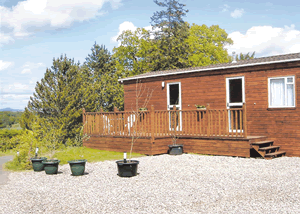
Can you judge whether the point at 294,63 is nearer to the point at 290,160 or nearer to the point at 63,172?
the point at 290,160

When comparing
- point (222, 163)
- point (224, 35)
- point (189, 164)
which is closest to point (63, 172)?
point (189, 164)

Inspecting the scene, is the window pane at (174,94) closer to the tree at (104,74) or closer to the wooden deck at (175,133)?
the wooden deck at (175,133)

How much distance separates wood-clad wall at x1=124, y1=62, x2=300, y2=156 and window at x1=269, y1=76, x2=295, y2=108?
132mm

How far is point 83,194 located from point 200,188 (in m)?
2.16

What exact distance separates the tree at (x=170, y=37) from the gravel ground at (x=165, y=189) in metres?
21.4

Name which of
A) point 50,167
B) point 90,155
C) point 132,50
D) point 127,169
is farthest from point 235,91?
point 132,50

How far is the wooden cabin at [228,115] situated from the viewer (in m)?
10.1

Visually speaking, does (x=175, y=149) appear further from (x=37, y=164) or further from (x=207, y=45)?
(x=207, y=45)

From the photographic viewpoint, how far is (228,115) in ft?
35.0

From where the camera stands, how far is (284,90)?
33.8 feet

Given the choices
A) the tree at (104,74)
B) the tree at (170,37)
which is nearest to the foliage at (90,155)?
the tree at (104,74)

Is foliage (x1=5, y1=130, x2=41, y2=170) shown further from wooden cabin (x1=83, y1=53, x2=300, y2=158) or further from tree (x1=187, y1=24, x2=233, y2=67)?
tree (x1=187, y1=24, x2=233, y2=67)

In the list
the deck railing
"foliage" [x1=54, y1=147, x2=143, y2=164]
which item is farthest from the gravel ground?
the deck railing

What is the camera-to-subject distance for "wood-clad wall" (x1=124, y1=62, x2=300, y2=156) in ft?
33.2
